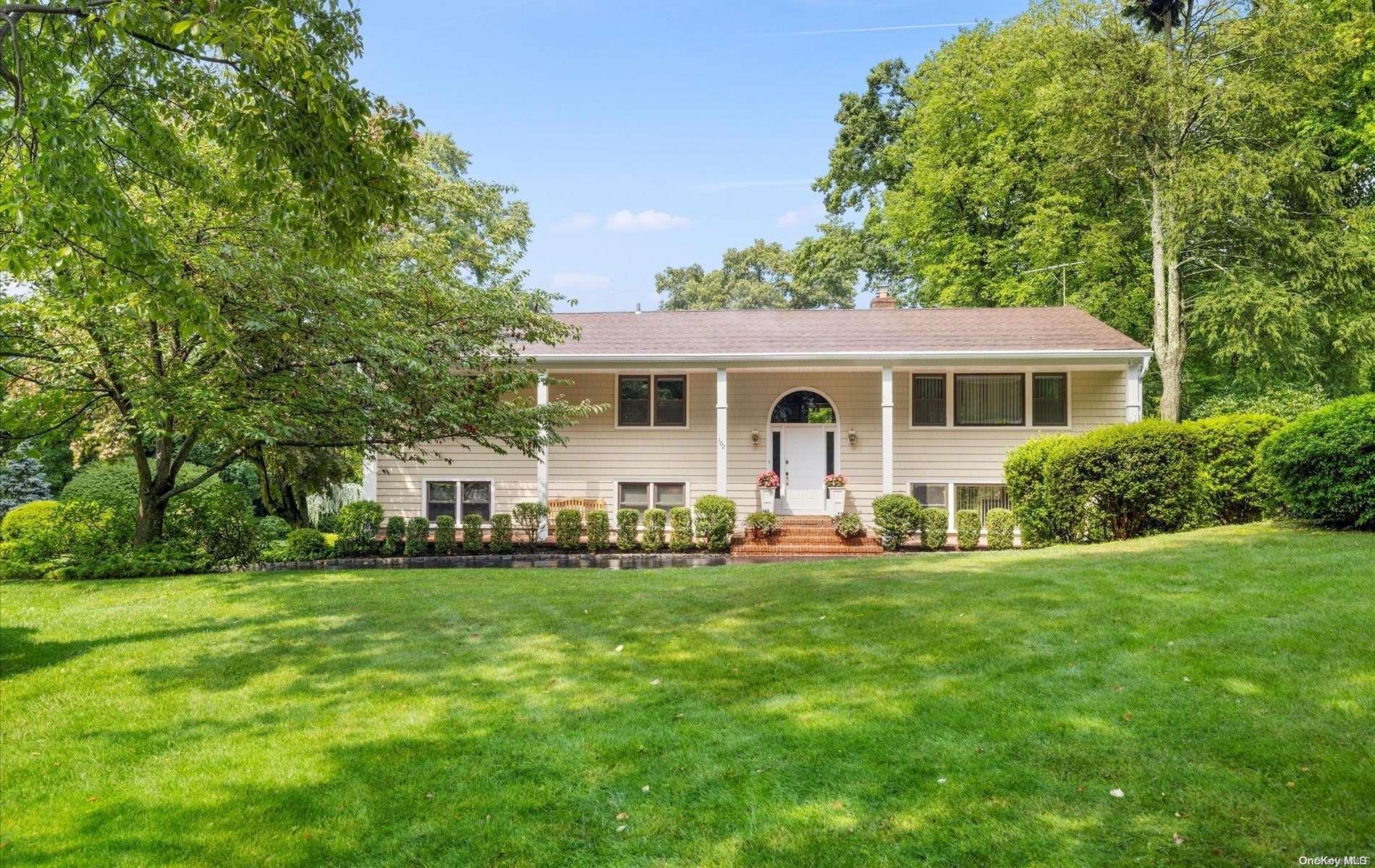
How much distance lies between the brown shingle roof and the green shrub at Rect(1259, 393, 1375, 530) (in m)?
5.46

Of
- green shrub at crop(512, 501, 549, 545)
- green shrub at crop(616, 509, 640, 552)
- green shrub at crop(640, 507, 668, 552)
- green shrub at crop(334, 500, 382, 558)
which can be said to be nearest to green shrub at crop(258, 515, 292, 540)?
green shrub at crop(334, 500, 382, 558)

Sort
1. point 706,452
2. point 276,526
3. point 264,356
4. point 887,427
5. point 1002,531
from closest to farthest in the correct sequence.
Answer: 1. point 264,356
2. point 1002,531
3. point 887,427
4. point 706,452
5. point 276,526

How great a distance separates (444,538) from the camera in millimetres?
13555

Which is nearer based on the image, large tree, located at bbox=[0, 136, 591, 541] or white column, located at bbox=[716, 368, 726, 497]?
large tree, located at bbox=[0, 136, 591, 541]

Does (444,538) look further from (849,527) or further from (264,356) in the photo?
(849,527)

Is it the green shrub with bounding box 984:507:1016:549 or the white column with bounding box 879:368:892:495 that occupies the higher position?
the white column with bounding box 879:368:892:495

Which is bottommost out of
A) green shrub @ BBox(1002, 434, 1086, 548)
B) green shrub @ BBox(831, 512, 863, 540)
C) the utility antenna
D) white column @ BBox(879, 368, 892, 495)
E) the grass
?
the grass

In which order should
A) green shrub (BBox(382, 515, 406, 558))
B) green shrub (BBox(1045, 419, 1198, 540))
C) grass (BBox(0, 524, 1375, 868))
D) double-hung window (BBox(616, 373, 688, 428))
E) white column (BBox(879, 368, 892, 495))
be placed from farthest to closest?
double-hung window (BBox(616, 373, 688, 428)) → white column (BBox(879, 368, 892, 495)) → green shrub (BBox(382, 515, 406, 558)) → green shrub (BBox(1045, 419, 1198, 540)) → grass (BBox(0, 524, 1375, 868))

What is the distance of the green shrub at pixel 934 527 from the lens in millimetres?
12852

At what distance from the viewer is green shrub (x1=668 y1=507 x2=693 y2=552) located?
13344 mm

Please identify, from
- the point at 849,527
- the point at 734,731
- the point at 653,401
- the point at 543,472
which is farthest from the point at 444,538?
the point at 734,731

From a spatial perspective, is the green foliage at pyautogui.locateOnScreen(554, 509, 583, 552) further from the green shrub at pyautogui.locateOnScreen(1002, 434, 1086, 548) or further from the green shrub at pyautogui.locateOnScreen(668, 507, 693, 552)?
the green shrub at pyautogui.locateOnScreen(1002, 434, 1086, 548)

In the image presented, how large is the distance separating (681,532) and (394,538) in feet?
17.6

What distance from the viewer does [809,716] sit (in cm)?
394
